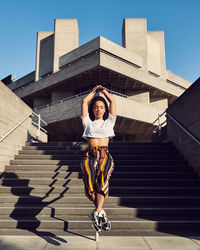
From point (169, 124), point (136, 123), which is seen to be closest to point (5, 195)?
point (169, 124)

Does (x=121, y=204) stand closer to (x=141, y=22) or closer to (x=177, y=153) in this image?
(x=177, y=153)

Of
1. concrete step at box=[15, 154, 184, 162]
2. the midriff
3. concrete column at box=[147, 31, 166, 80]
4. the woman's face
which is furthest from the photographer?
concrete column at box=[147, 31, 166, 80]

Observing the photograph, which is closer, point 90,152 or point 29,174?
point 90,152

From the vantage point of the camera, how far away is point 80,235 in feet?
9.55

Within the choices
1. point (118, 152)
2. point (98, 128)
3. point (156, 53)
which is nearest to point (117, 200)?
point (98, 128)

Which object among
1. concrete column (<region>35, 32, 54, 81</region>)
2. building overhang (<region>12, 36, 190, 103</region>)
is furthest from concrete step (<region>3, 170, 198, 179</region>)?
concrete column (<region>35, 32, 54, 81</region>)

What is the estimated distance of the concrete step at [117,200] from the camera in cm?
386

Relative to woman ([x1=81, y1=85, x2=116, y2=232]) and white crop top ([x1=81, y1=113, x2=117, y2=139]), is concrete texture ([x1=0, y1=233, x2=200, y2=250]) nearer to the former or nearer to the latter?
woman ([x1=81, y1=85, x2=116, y2=232])

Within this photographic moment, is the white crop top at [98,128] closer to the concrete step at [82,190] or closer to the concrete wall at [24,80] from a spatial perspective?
the concrete step at [82,190]

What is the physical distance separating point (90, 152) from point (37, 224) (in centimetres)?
156

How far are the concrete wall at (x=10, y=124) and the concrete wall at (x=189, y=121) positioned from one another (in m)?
4.74

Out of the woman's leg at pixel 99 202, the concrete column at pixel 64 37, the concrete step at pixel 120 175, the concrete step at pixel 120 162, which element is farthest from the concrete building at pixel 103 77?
the woman's leg at pixel 99 202

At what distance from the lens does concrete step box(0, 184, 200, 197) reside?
4207mm

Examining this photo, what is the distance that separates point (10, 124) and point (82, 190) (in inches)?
119
